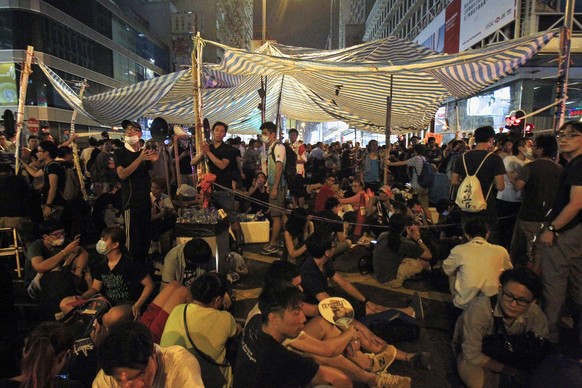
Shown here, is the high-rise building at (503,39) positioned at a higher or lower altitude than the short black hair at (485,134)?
higher

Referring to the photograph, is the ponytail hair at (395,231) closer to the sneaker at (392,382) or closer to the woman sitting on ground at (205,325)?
the sneaker at (392,382)

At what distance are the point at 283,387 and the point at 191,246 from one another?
1.99m

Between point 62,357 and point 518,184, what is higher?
point 518,184

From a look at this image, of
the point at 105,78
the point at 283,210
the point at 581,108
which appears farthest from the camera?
the point at 105,78

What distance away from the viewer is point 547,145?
4559mm

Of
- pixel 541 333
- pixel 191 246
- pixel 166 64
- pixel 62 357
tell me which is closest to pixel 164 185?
pixel 191 246

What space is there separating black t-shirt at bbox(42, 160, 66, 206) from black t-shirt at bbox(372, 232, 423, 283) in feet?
17.3

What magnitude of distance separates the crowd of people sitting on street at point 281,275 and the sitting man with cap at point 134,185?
0.07 ft

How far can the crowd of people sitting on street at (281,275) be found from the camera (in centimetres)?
218

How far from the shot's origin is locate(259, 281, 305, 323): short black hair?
2.20 m

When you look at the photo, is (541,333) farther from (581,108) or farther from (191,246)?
(581,108)

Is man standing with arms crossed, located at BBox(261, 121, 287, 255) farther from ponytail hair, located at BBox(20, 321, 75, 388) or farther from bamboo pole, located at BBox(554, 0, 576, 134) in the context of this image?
ponytail hair, located at BBox(20, 321, 75, 388)

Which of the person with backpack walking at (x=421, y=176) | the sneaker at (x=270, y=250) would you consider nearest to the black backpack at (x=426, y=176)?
the person with backpack walking at (x=421, y=176)

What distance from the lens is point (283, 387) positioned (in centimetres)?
212
